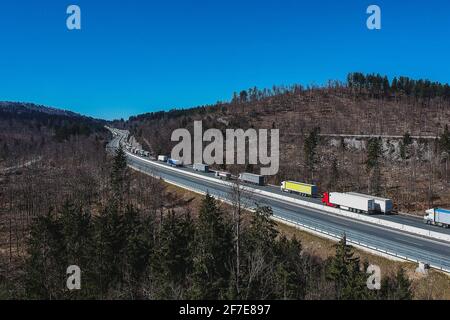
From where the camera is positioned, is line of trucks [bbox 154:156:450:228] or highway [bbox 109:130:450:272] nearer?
highway [bbox 109:130:450:272]

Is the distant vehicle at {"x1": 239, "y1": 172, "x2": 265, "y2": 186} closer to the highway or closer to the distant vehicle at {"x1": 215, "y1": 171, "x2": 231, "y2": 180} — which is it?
the distant vehicle at {"x1": 215, "y1": 171, "x2": 231, "y2": 180}

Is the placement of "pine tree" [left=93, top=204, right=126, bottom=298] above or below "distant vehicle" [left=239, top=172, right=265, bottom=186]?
below

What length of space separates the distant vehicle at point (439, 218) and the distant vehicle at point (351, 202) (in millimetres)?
7940

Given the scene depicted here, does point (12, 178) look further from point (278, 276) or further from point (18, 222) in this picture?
point (278, 276)

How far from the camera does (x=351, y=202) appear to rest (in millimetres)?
58031

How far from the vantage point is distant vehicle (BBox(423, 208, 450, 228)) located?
4821cm

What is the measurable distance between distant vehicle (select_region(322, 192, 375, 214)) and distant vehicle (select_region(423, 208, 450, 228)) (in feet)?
26.1

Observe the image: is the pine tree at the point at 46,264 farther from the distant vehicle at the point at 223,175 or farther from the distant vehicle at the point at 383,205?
the distant vehicle at the point at 223,175

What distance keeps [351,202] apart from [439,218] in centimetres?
1262

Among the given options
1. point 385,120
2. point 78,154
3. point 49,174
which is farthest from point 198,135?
point 385,120

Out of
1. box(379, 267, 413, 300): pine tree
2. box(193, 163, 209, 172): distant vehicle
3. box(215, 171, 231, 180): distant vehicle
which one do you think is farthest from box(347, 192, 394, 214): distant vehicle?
box(193, 163, 209, 172): distant vehicle

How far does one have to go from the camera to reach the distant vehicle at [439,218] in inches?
1898

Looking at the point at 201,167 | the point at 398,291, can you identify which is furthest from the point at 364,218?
the point at 201,167

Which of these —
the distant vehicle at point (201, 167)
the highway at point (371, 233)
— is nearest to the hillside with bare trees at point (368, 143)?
the distant vehicle at point (201, 167)
